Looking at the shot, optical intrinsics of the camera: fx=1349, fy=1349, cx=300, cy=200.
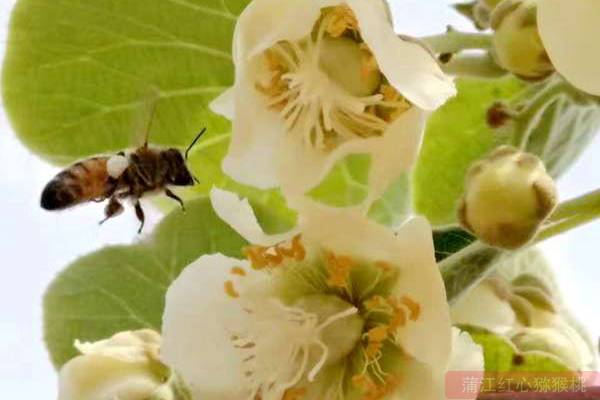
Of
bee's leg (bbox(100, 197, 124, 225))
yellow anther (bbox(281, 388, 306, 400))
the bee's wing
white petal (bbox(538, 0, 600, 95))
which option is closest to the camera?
white petal (bbox(538, 0, 600, 95))

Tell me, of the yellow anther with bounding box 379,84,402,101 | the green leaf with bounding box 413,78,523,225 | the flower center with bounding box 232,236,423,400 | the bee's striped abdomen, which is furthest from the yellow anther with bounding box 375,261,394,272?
the bee's striped abdomen

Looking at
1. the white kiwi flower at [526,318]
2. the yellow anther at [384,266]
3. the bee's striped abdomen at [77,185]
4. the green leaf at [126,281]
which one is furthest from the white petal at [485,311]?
the bee's striped abdomen at [77,185]

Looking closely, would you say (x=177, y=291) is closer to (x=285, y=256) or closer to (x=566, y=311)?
(x=285, y=256)

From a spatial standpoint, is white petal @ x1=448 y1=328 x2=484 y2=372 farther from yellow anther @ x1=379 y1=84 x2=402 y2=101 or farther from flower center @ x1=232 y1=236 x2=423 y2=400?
yellow anther @ x1=379 y1=84 x2=402 y2=101

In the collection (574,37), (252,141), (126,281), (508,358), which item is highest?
(574,37)

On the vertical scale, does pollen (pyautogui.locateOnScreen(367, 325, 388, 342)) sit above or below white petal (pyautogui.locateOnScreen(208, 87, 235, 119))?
below

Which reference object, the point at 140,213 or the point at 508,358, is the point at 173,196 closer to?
the point at 140,213

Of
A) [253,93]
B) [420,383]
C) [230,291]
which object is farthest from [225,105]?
[420,383]
